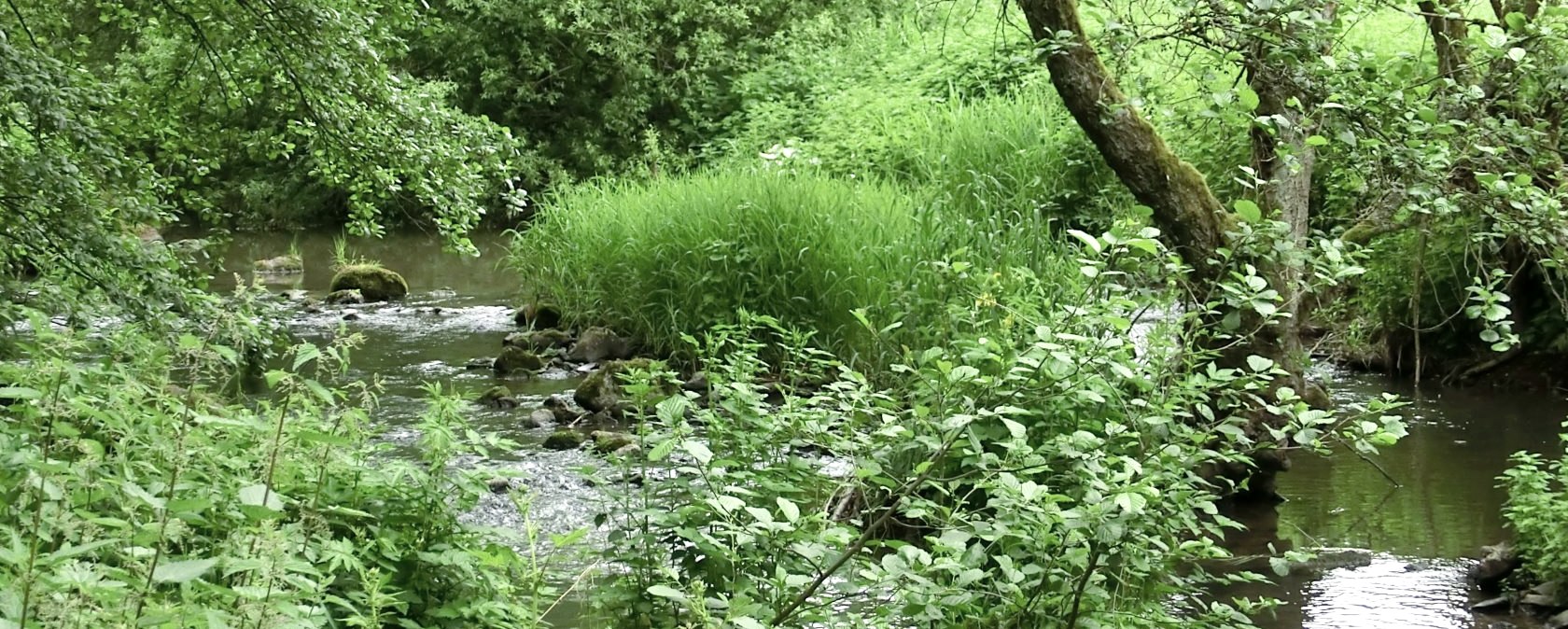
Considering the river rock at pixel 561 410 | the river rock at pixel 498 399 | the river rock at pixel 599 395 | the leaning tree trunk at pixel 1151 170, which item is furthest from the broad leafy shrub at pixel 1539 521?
the river rock at pixel 498 399

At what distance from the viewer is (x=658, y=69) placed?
2145 centimetres

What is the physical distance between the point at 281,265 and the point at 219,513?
14.7 m

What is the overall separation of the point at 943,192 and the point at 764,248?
2.28m

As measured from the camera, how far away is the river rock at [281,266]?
16797 mm

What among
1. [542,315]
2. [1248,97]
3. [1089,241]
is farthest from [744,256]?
[1089,241]

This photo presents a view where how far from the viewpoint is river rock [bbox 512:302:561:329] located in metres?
11.3

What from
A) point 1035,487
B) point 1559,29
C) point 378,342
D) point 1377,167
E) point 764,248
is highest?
point 1559,29

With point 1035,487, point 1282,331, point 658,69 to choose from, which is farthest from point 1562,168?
point 658,69

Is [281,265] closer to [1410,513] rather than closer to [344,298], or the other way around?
[344,298]

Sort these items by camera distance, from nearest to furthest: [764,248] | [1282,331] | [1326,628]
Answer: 1. [1326,628]
2. [1282,331]
3. [764,248]

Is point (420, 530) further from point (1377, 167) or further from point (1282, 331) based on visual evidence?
point (1282, 331)

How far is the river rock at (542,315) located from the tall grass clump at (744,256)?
1.03 ft

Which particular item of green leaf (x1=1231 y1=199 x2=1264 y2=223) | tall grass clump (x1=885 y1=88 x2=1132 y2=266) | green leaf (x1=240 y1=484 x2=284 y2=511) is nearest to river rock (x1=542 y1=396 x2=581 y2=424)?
tall grass clump (x1=885 y1=88 x2=1132 y2=266)

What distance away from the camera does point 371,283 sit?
14320 mm
